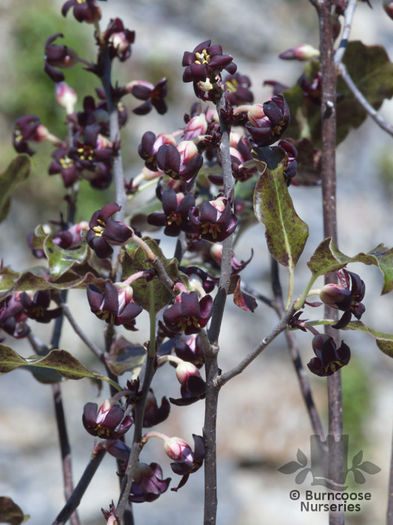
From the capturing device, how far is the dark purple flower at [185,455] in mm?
371

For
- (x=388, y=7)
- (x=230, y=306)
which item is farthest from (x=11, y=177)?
(x=230, y=306)

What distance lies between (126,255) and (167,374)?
422 centimetres

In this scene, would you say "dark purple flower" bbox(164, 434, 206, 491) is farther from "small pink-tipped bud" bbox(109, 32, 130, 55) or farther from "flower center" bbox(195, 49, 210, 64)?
"small pink-tipped bud" bbox(109, 32, 130, 55)

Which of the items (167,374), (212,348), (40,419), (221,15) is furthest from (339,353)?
(221,15)

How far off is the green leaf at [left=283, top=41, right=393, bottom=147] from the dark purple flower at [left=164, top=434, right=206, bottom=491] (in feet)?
1.18

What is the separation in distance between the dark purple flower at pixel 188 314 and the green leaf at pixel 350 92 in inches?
13.3

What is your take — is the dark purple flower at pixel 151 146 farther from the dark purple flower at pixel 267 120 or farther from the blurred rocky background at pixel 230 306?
the blurred rocky background at pixel 230 306

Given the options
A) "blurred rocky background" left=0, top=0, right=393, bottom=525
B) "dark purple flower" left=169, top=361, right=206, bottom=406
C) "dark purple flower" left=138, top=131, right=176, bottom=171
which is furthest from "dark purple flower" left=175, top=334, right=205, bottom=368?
"blurred rocky background" left=0, top=0, right=393, bottom=525

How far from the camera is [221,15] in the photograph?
5.67 metres

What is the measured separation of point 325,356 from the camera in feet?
1.24

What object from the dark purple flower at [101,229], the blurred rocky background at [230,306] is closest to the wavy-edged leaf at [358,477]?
the dark purple flower at [101,229]

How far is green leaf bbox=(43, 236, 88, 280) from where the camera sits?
1.52 feet

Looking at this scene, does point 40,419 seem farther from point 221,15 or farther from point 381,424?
point 221,15

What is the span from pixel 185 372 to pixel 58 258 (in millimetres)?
141
